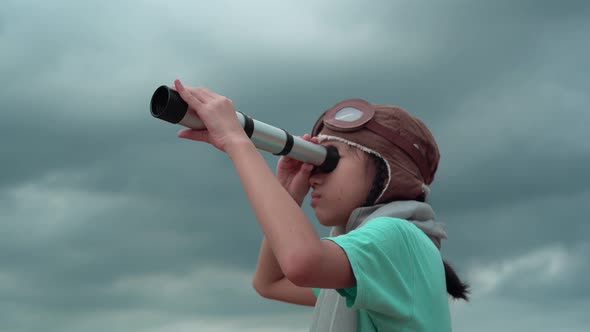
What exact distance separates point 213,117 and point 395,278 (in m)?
1.11

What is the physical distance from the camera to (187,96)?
3.54m

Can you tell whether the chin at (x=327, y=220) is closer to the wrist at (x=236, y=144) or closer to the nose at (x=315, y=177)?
the nose at (x=315, y=177)

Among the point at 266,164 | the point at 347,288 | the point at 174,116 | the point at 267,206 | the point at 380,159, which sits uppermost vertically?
the point at 380,159

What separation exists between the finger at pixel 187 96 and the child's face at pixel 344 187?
87cm

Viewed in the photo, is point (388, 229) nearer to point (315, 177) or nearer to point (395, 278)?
point (395, 278)

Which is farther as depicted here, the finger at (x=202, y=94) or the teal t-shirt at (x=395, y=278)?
the finger at (x=202, y=94)

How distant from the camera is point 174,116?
3.53 metres

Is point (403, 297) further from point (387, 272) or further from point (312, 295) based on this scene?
point (312, 295)

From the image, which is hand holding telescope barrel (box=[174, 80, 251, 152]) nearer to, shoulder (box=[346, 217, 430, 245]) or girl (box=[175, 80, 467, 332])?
girl (box=[175, 80, 467, 332])

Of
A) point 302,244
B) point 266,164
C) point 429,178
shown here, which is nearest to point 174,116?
point 266,164

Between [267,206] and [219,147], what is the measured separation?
17.7 inches

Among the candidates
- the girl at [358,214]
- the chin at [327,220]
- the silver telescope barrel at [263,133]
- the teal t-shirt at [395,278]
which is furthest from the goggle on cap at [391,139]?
the teal t-shirt at [395,278]

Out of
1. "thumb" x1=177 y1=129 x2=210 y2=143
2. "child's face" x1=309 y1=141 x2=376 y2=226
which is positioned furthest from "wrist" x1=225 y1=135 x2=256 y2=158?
"child's face" x1=309 y1=141 x2=376 y2=226

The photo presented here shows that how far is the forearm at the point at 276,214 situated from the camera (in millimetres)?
3066
